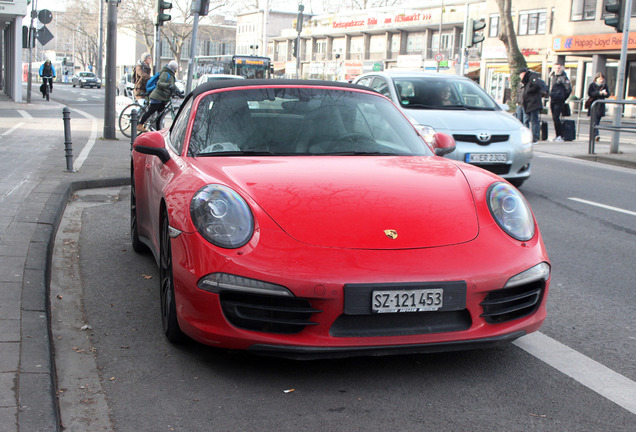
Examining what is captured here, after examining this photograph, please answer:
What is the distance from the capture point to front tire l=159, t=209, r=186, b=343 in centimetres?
381

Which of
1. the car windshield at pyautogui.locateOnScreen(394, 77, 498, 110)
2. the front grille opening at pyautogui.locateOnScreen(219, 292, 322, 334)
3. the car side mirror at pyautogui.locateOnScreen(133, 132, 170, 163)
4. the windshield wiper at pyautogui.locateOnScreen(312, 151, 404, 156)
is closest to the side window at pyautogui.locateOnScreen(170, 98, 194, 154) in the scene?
the car side mirror at pyautogui.locateOnScreen(133, 132, 170, 163)

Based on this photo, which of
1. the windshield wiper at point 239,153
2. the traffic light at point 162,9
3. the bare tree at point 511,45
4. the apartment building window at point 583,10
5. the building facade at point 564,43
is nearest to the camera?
the windshield wiper at point 239,153

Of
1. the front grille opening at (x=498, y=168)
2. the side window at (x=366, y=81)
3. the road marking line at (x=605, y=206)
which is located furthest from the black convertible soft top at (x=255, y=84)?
the side window at (x=366, y=81)

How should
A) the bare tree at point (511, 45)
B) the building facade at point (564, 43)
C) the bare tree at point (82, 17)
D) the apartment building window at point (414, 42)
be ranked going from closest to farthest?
the bare tree at point (511, 45), the building facade at point (564, 43), the apartment building window at point (414, 42), the bare tree at point (82, 17)

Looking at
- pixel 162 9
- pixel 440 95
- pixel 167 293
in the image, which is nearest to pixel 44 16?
pixel 162 9

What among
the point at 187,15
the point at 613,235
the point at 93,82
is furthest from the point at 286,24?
the point at 613,235

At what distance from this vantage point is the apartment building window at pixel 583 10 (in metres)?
47.7

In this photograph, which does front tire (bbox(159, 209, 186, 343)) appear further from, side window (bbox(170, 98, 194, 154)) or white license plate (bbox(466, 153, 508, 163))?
white license plate (bbox(466, 153, 508, 163))

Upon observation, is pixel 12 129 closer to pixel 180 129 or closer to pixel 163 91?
pixel 163 91

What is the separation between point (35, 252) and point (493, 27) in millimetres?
57216

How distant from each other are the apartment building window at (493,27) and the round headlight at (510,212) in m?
57.1

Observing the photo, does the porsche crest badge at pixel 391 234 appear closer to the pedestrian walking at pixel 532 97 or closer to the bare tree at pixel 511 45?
the pedestrian walking at pixel 532 97

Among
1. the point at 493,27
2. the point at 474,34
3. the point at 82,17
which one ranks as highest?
the point at 82,17

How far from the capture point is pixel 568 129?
19.7 m
